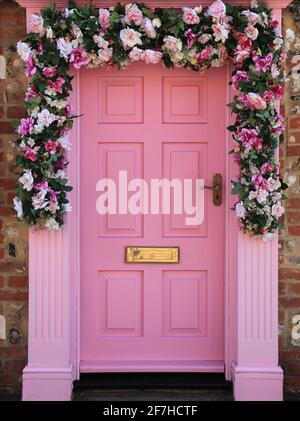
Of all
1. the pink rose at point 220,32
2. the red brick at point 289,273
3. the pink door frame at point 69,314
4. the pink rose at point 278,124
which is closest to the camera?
the pink rose at point 220,32

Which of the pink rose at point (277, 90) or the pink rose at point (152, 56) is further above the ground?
the pink rose at point (152, 56)

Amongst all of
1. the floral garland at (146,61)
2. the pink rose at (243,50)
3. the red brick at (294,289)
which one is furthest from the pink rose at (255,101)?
the red brick at (294,289)

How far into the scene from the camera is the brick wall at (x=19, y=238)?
396 centimetres

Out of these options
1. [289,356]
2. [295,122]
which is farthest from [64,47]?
[289,356]

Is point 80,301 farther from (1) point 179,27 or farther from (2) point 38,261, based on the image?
(1) point 179,27

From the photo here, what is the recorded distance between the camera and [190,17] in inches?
145

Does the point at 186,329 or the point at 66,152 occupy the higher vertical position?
the point at 66,152

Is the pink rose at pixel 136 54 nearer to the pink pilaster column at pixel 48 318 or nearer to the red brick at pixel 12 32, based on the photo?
the red brick at pixel 12 32

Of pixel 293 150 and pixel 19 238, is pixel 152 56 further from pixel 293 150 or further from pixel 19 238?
pixel 19 238

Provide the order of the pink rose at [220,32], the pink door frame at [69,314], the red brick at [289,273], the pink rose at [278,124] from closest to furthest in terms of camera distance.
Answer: the pink rose at [220,32] → the pink rose at [278,124] → the pink door frame at [69,314] → the red brick at [289,273]

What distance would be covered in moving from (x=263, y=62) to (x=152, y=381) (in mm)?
2207

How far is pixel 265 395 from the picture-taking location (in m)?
3.92
